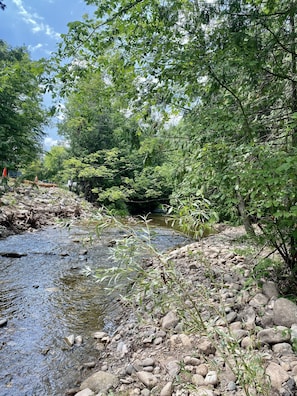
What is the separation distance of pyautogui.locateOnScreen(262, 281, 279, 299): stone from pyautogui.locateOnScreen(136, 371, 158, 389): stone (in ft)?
4.41

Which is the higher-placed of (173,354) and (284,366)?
(284,366)

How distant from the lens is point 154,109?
2982 millimetres

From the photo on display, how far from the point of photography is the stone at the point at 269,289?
260 centimetres

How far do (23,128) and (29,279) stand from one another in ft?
7.53

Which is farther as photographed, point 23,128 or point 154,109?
point 23,128

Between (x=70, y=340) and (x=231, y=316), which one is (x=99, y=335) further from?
(x=231, y=316)

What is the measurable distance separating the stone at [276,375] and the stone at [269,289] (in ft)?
3.21

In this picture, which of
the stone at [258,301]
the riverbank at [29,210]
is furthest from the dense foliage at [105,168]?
the stone at [258,301]

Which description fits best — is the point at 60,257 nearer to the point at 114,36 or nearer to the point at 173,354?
the point at 173,354

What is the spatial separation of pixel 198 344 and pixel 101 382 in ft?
2.62

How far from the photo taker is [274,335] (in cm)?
199

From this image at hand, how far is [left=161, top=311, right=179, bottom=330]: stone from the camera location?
2.62 m

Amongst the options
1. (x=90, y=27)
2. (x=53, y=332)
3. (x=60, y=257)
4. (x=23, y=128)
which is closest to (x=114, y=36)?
(x=90, y=27)

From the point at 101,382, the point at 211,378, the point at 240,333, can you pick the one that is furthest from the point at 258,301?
the point at 101,382
